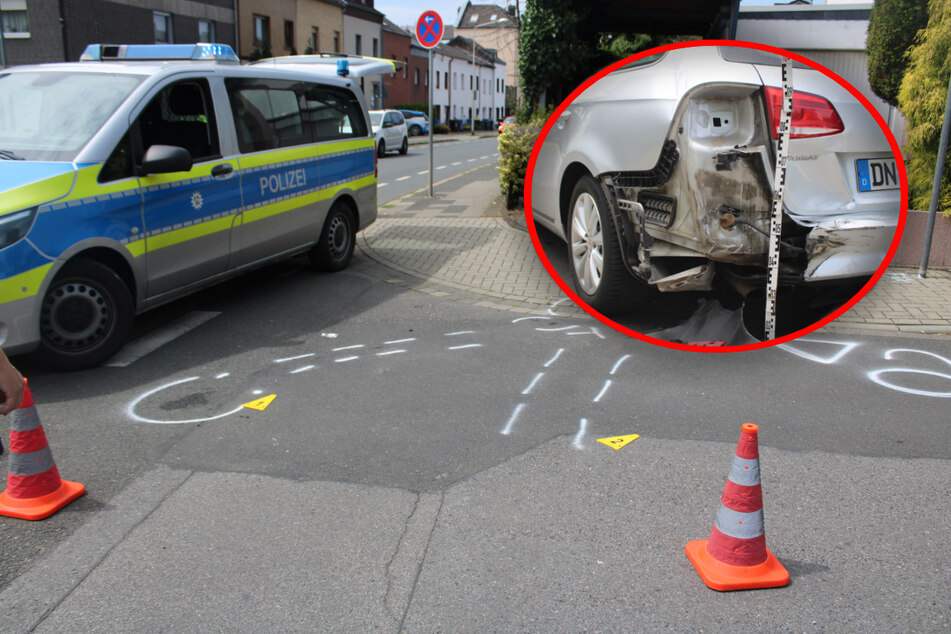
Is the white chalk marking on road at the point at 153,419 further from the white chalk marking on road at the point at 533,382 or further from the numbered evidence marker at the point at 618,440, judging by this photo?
the numbered evidence marker at the point at 618,440

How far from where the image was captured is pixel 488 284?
815cm

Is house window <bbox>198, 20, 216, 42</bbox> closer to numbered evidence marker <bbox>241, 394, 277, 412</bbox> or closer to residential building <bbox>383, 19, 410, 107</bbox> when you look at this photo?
residential building <bbox>383, 19, 410, 107</bbox>

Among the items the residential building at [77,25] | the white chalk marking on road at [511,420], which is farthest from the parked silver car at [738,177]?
the residential building at [77,25]

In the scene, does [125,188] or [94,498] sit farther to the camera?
[125,188]

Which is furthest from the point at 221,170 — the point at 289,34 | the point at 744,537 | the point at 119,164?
the point at 289,34

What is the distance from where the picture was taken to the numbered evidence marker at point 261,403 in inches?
188

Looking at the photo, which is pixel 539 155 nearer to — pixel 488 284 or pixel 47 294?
pixel 47 294

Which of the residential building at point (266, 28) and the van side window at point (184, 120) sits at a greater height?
the residential building at point (266, 28)

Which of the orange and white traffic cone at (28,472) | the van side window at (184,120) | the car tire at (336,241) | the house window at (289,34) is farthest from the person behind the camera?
the house window at (289,34)

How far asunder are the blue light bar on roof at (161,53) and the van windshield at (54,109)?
3.52 feet

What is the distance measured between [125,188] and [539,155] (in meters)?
4.98

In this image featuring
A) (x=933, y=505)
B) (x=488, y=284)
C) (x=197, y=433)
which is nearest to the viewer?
(x=933, y=505)

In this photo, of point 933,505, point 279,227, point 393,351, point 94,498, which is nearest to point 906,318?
point 933,505

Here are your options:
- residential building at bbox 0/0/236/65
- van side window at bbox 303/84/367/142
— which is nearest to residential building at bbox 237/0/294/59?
residential building at bbox 0/0/236/65
